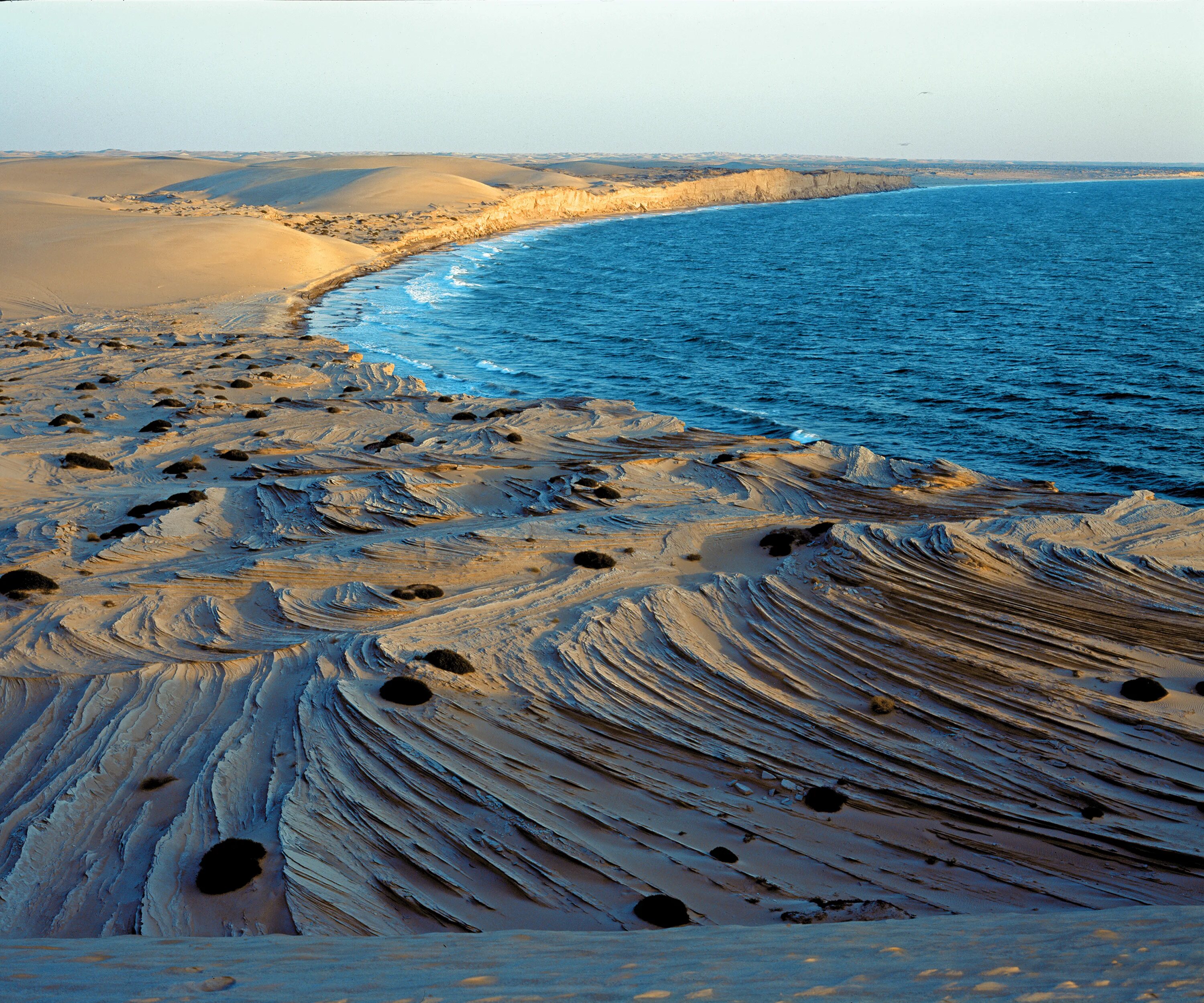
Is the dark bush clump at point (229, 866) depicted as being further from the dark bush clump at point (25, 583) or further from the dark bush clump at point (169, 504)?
the dark bush clump at point (169, 504)

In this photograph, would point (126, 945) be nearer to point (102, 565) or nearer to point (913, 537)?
point (102, 565)

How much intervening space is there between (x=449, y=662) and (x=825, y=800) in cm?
1083

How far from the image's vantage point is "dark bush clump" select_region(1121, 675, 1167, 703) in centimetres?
2439

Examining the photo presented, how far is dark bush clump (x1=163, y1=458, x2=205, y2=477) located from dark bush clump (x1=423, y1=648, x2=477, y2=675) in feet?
81.4

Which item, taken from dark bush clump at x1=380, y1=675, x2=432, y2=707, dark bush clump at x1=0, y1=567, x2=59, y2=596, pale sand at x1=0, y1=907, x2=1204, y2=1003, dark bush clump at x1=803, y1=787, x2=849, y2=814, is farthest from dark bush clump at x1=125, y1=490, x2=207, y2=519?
dark bush clump at x1=803, y1=787, x2=849, y2=814

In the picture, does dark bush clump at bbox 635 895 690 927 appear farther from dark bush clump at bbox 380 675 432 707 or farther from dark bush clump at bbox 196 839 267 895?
dark bush clump at bbox 380 675 432 707

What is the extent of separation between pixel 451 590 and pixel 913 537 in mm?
16089

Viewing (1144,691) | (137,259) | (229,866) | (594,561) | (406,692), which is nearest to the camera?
(229,866)

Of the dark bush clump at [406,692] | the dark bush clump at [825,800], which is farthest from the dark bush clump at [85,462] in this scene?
the dark bush clump at [825,800]

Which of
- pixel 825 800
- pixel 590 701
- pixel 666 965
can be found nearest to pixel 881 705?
pixel 825 800

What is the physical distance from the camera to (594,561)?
32.7 m

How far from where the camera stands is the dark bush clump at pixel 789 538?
33.2 meters

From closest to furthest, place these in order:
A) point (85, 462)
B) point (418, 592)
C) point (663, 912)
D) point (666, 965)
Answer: point (666, 965) → point (663, 912) → point (418, 592) → point (85, 462)

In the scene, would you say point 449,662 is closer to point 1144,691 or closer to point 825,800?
point 825,800
